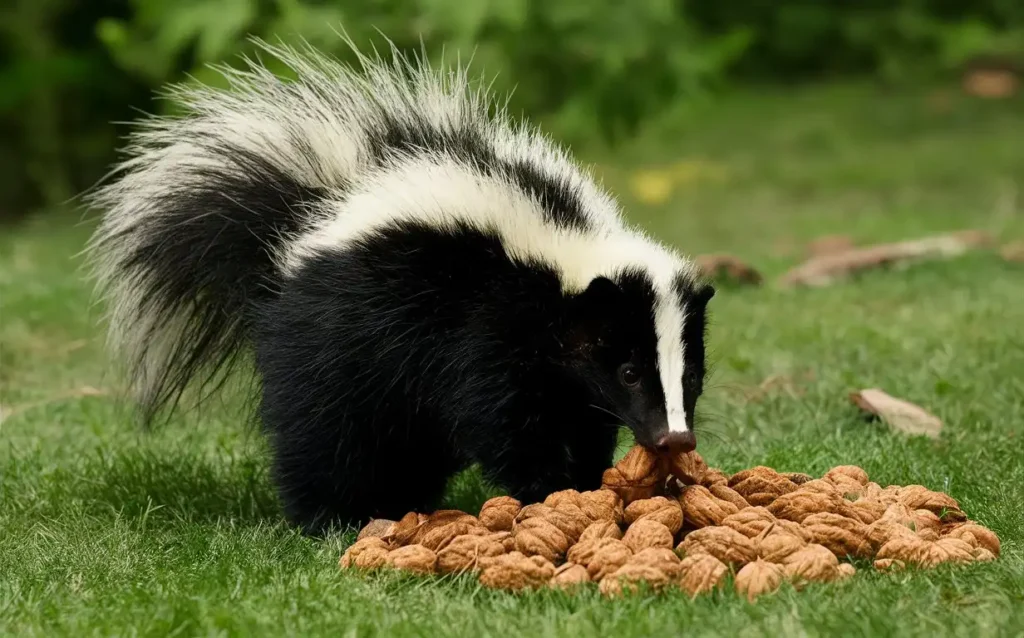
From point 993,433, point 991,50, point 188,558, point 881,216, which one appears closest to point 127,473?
point 188,558

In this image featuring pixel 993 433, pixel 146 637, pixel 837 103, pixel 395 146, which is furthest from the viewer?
pixel 837 103

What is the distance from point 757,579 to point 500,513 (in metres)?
0.85

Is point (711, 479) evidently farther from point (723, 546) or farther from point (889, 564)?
point (889, 564)

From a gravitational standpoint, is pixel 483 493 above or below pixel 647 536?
below

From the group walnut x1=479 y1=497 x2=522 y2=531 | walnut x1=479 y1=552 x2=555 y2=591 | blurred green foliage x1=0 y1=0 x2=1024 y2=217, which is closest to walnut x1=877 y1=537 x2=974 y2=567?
walnut x1=479 y1=552 x2=555 y2=591

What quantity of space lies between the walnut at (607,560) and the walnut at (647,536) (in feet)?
0.18

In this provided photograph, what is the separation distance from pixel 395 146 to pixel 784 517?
5.94ft

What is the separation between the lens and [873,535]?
4059 mm

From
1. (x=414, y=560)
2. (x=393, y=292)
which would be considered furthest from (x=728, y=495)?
(x=393, y=292)

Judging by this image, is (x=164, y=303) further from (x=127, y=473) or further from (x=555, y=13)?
(x=555, y=13)

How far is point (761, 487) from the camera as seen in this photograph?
4.43 metres

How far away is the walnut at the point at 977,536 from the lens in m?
4.01

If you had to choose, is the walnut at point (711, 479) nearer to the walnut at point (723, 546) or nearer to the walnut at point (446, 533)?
the walnut at point (723, 546)

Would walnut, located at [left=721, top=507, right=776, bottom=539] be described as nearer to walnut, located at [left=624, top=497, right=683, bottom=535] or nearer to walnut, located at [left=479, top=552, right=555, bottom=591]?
walnut, located at [left=624, top=497, right=683, bottom=535]
